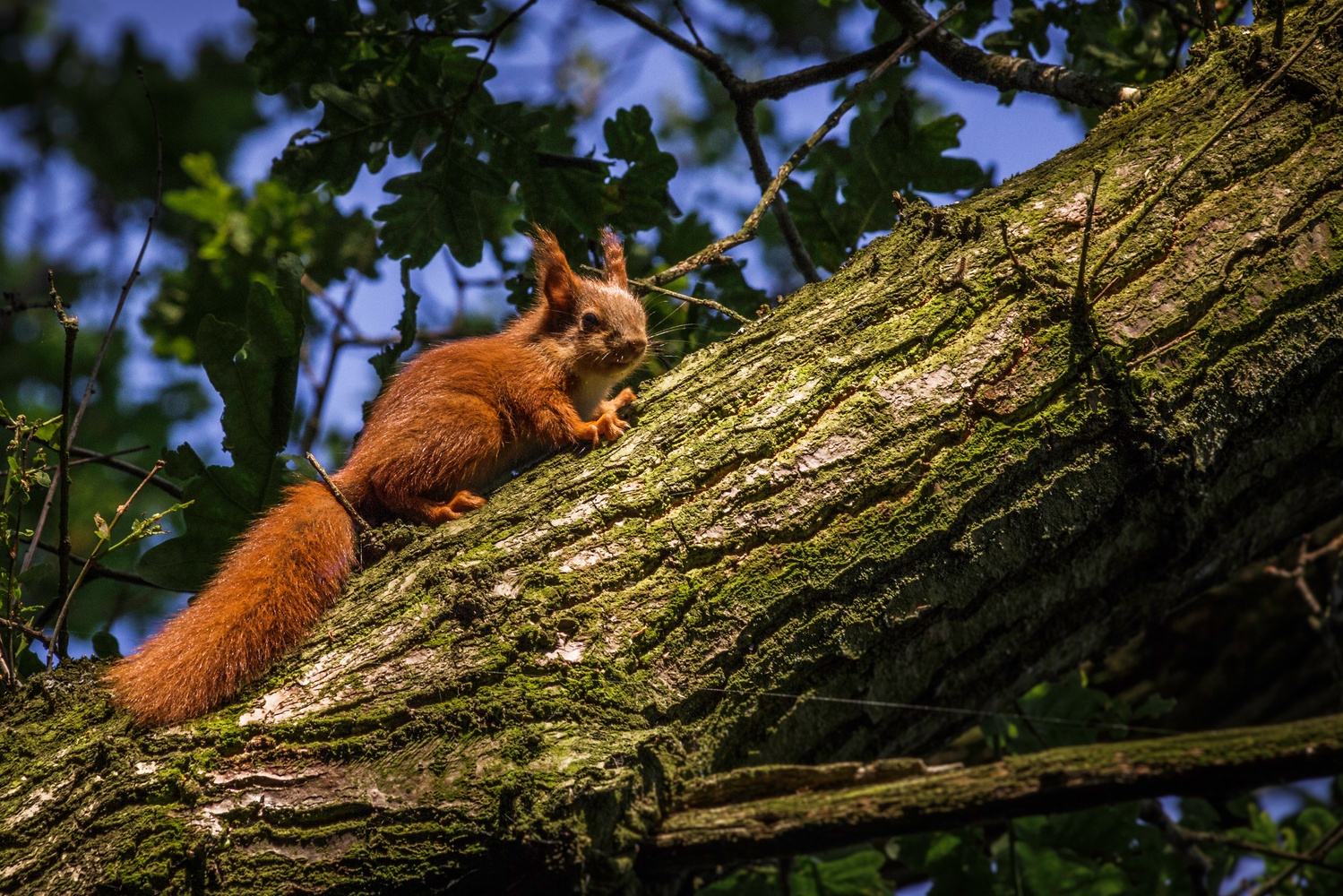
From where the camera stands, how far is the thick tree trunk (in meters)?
1.87

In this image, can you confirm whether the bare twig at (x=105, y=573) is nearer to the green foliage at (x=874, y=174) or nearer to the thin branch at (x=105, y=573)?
the thin branch at (x=105, y=573)

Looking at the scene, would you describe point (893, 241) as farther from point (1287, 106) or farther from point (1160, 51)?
point (1160, 51)

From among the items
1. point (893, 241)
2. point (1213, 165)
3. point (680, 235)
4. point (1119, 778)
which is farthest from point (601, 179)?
point (1119, 778)

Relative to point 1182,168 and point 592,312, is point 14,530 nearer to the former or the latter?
point 592,312

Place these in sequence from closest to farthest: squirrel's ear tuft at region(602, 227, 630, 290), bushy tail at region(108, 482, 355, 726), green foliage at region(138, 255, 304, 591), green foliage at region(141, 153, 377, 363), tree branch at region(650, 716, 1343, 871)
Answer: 1. tree branch at region(650, 716, 1343, 871)
2. bushy tail at region(108, 482, 355, 726)
3. green foliage at region(138, 255, 304, 591)
4. squirrel's ear tuft at region(602, 227, 630, 290)
5. green foliage at region(141, 153, 377, 363)

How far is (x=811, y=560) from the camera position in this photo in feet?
6.92

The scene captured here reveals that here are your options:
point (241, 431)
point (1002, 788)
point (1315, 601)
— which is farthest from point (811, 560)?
point (1315, 601)

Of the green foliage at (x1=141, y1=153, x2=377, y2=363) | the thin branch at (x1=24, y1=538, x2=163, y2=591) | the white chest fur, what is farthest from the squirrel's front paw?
the green foliage at (x1=141, y1=153, x2=377, y2=363)

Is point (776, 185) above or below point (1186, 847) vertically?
above

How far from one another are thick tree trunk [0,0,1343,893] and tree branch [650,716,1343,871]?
9.1 inches

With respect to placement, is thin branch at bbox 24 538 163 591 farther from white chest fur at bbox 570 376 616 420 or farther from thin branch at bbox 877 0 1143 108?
thin branch at bbox 877 0 1143 108

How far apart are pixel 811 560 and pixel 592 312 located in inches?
78.3

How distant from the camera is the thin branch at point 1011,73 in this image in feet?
9.45

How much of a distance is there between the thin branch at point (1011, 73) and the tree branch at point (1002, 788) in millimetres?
2075
